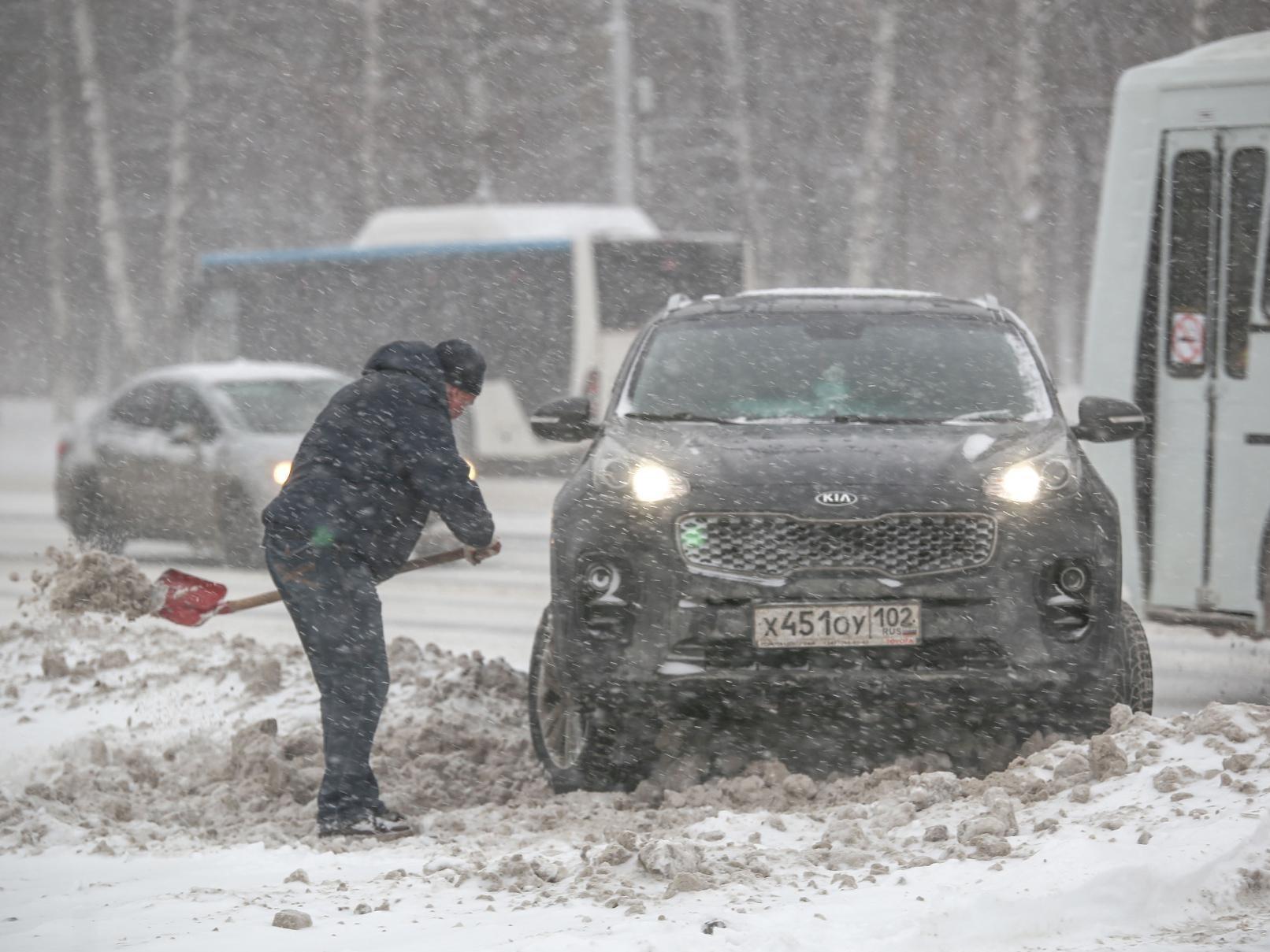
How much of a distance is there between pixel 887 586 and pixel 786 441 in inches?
28.3

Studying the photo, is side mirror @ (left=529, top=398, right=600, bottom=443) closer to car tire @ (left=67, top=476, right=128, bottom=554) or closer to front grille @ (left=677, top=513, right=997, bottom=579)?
front grille @ (left=677, top=513, right=997, bottom=579)

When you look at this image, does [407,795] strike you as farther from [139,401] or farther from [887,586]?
[139,401]

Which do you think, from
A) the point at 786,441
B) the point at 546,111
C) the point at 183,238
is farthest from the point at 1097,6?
the point at 786,441

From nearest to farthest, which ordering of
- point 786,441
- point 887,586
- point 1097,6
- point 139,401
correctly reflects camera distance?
point 887,586
point 786,441
point 139,401
point 1097,6

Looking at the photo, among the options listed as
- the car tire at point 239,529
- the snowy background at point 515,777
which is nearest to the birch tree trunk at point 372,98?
the snowy background at point 515,777

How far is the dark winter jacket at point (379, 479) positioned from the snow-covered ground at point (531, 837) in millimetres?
946

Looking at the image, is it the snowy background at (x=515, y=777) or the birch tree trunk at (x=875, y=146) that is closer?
the snowy background at (x=515, y=777)

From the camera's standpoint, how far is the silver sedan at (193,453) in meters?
14.6

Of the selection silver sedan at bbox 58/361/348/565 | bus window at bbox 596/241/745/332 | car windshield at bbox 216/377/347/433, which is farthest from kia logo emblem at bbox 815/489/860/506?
bus window at bbox 596/241/745/332

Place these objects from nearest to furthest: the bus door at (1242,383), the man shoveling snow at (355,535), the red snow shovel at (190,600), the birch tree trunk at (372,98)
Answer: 1. the man shoveling snow at (355,535)
2. the red snow shovel at (190,600)
3. the bus door at (1242,383)
4. the birch tree trunk at (372,98)

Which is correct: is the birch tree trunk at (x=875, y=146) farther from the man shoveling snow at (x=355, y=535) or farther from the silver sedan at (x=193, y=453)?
the man shoveling snow at (x=355, y=535)

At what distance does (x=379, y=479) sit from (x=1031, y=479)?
85.4 inches

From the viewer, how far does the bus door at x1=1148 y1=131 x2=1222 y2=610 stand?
8828 millimetres

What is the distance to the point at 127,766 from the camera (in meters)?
6.94
